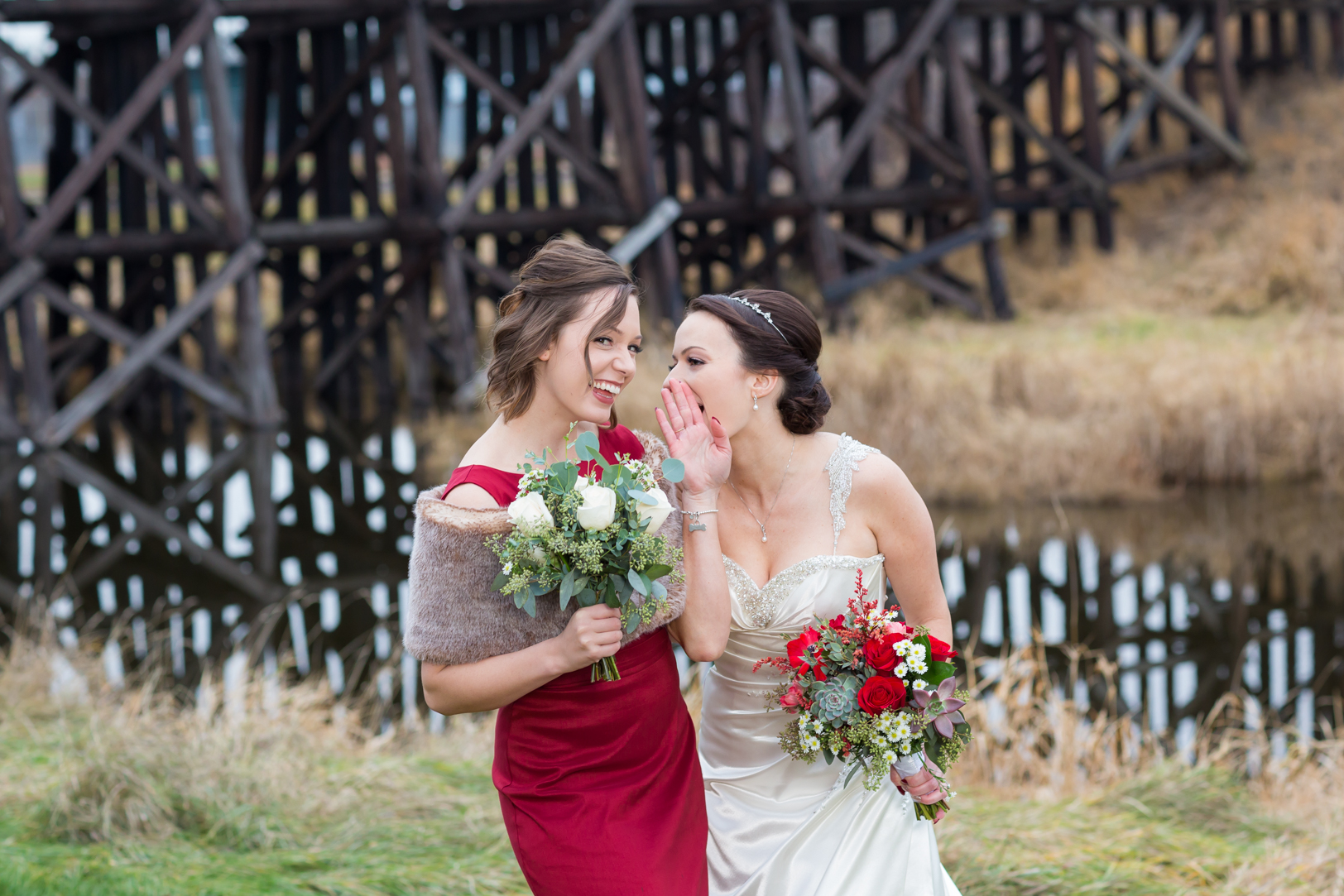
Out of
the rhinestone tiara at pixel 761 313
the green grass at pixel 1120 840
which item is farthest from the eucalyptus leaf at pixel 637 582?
the green grass at pixel 1120 840

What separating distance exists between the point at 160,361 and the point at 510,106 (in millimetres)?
3266

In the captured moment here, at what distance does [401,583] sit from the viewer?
7016mm

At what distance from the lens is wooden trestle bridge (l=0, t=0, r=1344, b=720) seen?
31.9ft

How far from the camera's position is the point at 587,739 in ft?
7.30

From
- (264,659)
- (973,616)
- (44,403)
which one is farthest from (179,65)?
(973,616)

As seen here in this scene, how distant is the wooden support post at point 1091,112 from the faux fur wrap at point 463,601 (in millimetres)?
12656

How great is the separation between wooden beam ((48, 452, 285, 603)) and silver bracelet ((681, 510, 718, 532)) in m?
4.91

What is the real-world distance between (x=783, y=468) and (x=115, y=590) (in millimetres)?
5151

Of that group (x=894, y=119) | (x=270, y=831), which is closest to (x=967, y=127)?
(x=894, y=119)

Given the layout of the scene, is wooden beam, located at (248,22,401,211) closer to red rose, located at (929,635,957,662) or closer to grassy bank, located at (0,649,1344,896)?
grassy bank, located at (0,649,1344,896)

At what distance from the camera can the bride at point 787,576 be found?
2490 millimetres

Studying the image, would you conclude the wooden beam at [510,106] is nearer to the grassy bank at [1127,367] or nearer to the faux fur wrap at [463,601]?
the grassy bank at [1127,367]

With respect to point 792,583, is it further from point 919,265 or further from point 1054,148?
point 1054,148

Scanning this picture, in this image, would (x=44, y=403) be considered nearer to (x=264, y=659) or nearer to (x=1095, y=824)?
(x=264, y=659)
